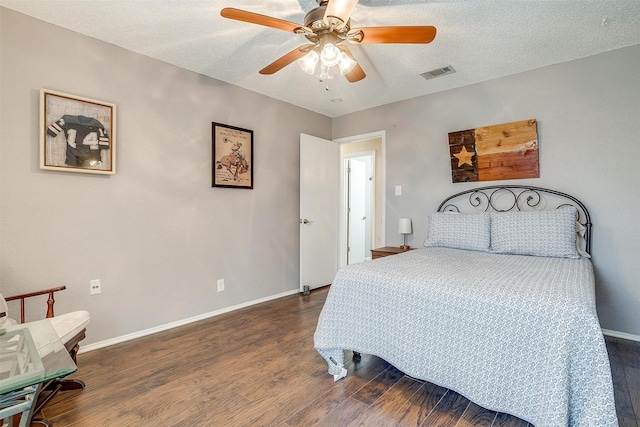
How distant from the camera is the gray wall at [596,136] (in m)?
2.59

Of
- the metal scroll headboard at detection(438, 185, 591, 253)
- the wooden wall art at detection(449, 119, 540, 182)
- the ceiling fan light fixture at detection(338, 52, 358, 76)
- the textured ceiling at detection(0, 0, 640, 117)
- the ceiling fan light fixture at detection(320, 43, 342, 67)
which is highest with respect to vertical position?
the textured ceiling at detection(0, 0, 640, 117)

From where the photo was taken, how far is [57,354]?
1.25 meters

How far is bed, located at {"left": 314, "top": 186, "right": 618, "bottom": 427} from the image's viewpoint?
126cm

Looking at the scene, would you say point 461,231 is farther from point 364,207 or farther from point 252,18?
Result: point 364,207

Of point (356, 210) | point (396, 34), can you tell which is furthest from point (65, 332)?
point (356, 210)

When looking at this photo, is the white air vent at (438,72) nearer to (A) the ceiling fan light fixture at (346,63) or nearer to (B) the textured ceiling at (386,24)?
(B) the textured ceiling at (386,24)

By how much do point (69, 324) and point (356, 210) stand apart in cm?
467

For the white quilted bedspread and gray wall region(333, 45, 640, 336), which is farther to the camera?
gray wall region(333, 45, 640, 336)

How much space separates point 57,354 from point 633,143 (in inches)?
158

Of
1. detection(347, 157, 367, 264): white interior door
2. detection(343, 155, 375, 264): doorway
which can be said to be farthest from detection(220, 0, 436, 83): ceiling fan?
detection(347, 157, 367, 264): white interior door

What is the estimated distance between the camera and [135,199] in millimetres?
2686

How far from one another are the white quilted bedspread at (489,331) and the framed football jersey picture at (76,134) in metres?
2.12

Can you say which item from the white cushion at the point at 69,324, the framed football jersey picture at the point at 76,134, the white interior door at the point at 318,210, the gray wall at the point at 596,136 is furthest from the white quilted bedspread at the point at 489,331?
the framed football jersey picture at the point at 76,134

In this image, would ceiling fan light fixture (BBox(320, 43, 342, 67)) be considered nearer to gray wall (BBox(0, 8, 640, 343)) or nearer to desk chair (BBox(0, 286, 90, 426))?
gray wall (BBox(0, 8, 640, 343))
